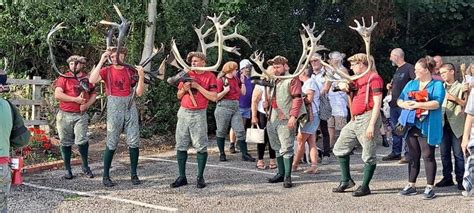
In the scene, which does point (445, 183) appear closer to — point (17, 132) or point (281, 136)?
point (281, 136)

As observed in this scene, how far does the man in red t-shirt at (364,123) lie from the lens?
22.7 ft

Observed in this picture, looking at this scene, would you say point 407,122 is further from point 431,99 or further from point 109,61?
point 109,61

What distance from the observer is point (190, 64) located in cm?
776

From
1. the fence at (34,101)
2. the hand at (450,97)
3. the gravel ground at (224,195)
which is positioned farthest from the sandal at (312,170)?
the fence at (34,101)

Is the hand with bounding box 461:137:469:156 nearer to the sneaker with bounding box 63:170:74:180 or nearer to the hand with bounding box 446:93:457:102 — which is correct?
the hand with bounding box 446:93:457:102

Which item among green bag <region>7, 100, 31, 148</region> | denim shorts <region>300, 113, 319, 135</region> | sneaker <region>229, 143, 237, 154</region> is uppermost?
green bag <region>7, 100, 31, 148</region>

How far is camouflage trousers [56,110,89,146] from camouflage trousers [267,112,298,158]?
8.37ft

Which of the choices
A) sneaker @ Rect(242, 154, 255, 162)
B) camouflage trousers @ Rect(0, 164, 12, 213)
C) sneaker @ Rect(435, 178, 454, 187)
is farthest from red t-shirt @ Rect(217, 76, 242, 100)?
camouflage trousers @ Rect(0, 164, 12, 213)

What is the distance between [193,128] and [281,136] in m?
1.16

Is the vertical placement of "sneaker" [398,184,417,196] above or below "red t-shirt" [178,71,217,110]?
below

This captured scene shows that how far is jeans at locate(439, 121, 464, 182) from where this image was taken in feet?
24.9

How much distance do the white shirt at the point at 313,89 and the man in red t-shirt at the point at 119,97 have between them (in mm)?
2397

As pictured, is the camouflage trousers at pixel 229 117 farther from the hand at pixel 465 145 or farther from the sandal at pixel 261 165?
the hand at pixel 465 145

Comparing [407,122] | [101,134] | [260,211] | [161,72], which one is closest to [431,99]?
[407,122]
